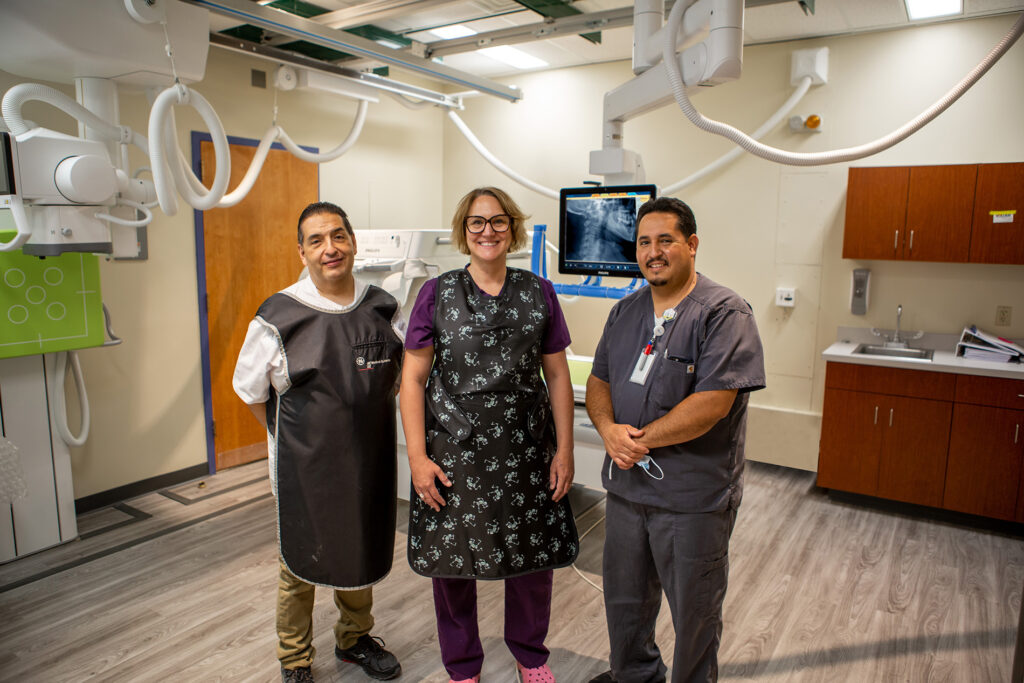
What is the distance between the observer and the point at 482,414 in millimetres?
1887

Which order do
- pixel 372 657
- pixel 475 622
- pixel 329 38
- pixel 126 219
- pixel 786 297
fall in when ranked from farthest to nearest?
pixel 786 297, pixel 329 38, pixel 126 219, pixel 372 657, pixel 475 622

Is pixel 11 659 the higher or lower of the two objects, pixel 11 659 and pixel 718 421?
the lower

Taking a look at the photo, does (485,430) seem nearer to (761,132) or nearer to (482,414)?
(482,414)

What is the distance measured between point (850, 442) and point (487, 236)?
9.09ft

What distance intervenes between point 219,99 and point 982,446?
447cm

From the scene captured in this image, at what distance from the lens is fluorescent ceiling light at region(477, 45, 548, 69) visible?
4.45 metres

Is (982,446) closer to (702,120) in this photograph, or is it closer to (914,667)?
(914,667)

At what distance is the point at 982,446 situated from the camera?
11.2ft

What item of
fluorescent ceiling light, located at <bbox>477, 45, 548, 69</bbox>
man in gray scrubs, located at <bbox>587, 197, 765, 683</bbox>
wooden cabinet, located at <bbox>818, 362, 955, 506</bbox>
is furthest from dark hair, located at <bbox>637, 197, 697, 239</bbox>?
fluorescent ceiling light, located at <bbox>477, 45, 548, 69</bbox>

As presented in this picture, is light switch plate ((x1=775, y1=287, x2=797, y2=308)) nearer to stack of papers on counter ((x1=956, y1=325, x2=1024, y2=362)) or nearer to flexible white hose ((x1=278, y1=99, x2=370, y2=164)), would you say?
stack of papers on counter ((x1=956, y1=325, x2=1024, y2=362))

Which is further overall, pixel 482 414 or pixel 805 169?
pixel 805 169

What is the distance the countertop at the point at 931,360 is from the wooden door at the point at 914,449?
0.60 feet

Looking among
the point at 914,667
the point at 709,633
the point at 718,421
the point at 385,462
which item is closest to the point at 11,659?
the point at 385,462

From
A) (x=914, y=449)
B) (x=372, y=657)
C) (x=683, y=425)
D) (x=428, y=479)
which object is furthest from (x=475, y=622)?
(x=914, y=449)
